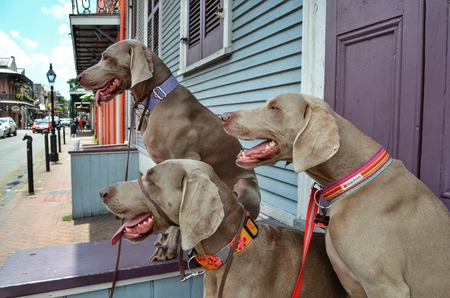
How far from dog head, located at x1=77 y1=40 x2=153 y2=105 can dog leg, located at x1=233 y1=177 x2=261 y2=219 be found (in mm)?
1100

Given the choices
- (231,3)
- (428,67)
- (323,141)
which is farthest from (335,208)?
(231,3)

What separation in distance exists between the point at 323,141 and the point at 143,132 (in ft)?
5.42

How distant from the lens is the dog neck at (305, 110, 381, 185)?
1.74 metres

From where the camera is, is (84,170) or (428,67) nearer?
(428,67)

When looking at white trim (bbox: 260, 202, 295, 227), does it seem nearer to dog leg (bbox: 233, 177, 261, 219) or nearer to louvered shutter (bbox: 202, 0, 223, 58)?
dog leg (bbox: 233, 177, 261, 219)

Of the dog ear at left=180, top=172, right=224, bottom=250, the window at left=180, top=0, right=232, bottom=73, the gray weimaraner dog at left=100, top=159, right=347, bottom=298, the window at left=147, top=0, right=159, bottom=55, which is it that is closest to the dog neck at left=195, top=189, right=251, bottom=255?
the gray weimaraner dog at left=100, top=159, right=347, bottom=298

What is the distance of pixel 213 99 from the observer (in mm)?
5578

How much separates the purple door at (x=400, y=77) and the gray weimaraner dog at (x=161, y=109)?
0.97 metres

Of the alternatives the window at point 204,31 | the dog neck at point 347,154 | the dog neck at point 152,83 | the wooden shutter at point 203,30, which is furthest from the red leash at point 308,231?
the wooden shutter at point 203,30

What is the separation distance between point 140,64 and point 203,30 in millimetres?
3320

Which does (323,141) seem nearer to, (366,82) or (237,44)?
(366,82)

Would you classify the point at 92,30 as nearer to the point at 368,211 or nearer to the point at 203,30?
the point at 203,30

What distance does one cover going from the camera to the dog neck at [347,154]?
1.74 meters

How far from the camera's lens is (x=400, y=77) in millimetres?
2268
